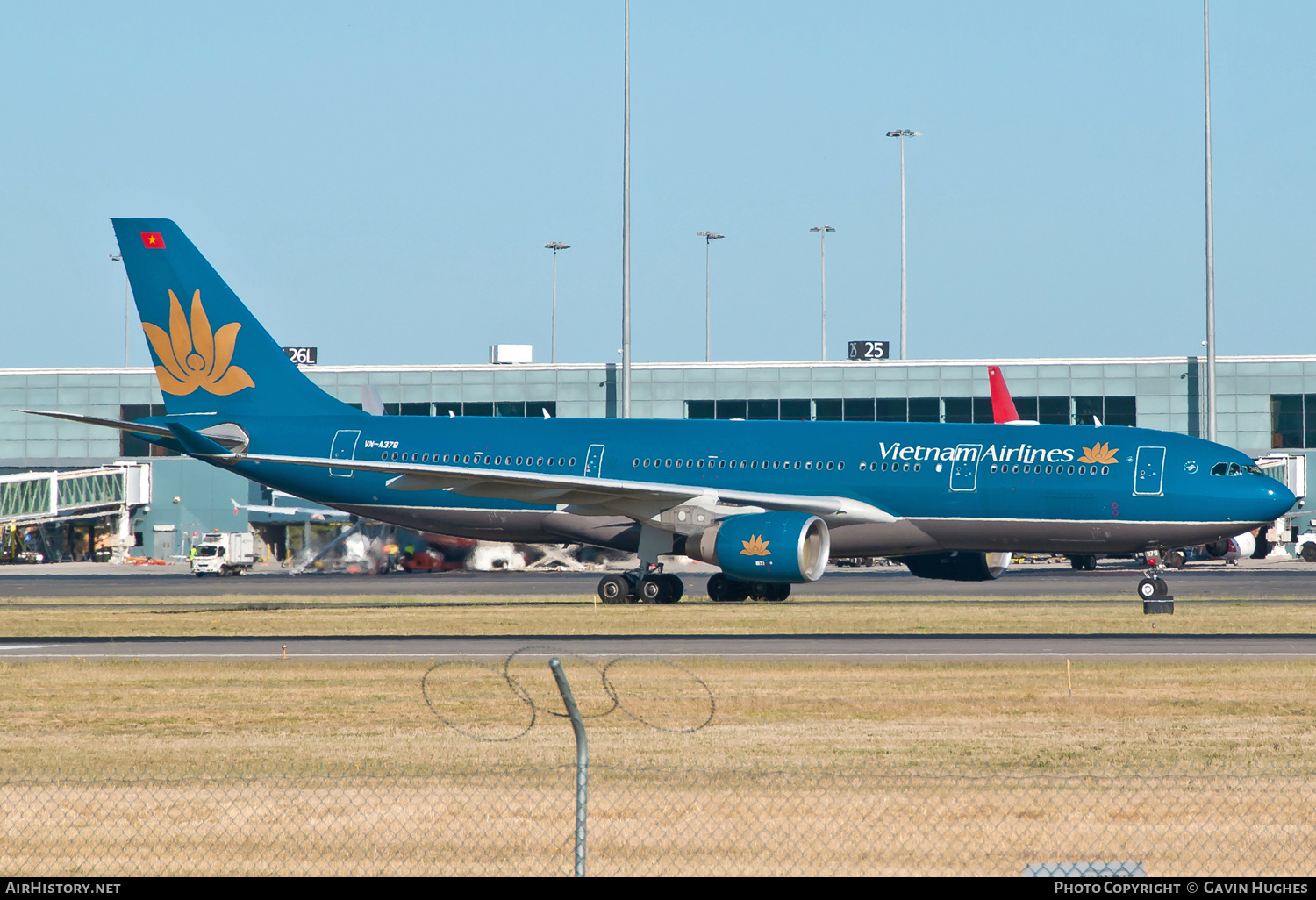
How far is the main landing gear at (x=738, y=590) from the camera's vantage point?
135 feet

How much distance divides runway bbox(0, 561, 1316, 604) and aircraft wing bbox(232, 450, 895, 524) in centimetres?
390

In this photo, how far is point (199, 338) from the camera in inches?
1720

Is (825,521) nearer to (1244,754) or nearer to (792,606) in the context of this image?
(792,606)

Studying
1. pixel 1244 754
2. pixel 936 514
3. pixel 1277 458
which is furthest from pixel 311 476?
pixel 1277 458

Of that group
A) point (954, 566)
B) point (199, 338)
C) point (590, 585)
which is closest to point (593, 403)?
point (590, 585)

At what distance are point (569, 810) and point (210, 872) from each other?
3.27 meters

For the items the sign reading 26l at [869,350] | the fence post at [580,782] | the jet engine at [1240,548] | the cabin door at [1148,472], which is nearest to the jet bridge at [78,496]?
the sign reading 26l at [869,350]

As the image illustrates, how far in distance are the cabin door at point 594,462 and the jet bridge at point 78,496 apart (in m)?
50.2

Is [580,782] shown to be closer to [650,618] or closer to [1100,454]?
[650,618]

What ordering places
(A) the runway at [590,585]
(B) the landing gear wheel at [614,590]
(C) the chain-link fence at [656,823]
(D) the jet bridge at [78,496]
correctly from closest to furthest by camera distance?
(C) the chain-link fence at [656,823], (B) the landing gear wheel at [614,590], (A) the runway at [590,585], (D) the jet bridge at [78,496]

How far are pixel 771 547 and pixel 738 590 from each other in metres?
5.10

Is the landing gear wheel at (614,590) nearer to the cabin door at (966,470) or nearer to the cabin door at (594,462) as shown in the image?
the cabin door at (594,462)

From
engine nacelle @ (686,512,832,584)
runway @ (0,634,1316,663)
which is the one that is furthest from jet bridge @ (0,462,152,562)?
runway @ (0,634,1316,663)

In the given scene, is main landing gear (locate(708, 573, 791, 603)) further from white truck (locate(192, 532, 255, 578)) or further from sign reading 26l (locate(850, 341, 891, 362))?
sign reading 26l (locate(850, 341, 891, 362))
